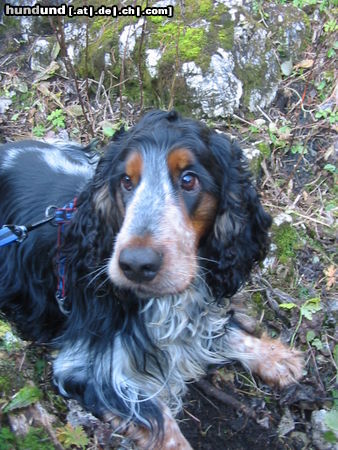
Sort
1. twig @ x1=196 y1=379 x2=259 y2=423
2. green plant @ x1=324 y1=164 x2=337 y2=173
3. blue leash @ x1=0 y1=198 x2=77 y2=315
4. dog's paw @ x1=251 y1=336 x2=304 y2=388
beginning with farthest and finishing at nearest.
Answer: green plant @ x1=324 y1=164 x2=337 y2=173 < dog's paw @ x1=251 y1=336 x2=304 y2=388 < twig @ x1=196 y1=379 x2=259 y2=423 < blue leash @ x1=0 y1=198 x2=77 y2=315

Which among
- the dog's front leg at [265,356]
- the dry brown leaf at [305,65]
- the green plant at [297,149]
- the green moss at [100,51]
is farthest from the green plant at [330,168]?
the green moss at [100,51]

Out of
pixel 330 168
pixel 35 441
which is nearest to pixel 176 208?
pixel 35 441

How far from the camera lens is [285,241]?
4.58 meters

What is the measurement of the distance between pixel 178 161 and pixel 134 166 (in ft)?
0.74

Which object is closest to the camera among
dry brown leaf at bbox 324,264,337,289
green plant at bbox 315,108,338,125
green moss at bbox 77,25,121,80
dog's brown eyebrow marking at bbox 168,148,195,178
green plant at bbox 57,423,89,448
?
green plant at bbox 57,423,89,448

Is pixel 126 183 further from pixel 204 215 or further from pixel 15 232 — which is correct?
pixel 15 232

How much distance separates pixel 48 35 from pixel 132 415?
437cm

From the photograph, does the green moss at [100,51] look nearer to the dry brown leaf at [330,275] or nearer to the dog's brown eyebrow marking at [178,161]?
the dry brown leaf at [330,275]

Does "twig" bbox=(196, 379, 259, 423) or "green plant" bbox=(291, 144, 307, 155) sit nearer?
→ "twig" bbox=(196, 379, 259, 423)

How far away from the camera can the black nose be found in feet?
8.29

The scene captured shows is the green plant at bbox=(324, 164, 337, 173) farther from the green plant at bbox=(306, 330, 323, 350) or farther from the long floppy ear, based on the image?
the long floppy ear

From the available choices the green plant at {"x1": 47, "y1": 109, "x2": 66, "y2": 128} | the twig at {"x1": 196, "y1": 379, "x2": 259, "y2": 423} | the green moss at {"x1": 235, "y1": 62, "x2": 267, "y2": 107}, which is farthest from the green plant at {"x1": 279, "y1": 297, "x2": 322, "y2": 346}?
the green plant at {"x1": 47, "y1": 109, "x2": 66, "y2": 128}

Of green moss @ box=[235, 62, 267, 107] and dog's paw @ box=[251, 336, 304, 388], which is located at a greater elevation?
green moss @ box=[235, 62, 267, 107]

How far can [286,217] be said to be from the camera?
470 cm
